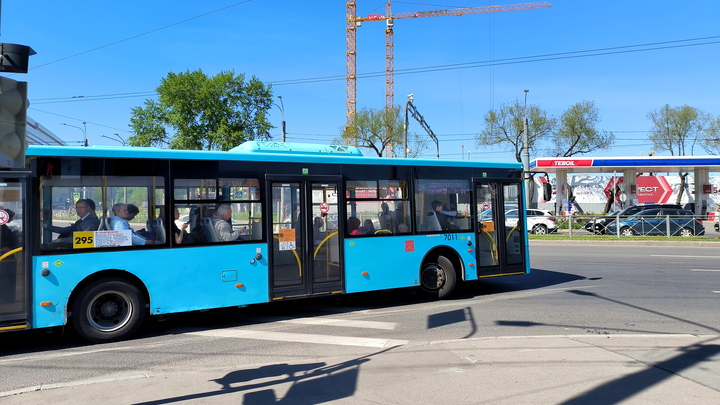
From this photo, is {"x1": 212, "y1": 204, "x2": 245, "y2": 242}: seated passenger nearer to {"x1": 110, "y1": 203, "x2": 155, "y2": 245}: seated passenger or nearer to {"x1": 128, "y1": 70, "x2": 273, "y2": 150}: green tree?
{"x1": 110, "y1": 203, "x2": 155, "y2": 245}: seated passenger

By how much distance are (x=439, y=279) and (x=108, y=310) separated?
5735 millimetres

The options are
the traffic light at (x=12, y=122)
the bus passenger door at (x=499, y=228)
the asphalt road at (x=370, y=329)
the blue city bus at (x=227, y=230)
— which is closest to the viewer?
the traffic light at (x=12, y=122)

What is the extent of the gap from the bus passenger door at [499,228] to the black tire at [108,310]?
6.32m

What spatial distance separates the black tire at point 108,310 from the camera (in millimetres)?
7062

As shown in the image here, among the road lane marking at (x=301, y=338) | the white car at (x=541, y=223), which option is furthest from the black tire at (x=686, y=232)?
the road lane marking at (x=301, y=338)

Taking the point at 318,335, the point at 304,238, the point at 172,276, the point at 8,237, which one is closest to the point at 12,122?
the point at 8,237

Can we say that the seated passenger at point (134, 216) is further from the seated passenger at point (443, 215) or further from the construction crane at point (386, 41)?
the construction crane at point (386, 41)

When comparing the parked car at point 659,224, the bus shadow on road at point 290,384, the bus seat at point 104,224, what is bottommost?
the bus shadow on road at point 290,384

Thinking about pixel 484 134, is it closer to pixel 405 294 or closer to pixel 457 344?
pixel 405 294

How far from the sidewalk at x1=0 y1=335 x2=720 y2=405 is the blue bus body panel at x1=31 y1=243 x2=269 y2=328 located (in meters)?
1.81

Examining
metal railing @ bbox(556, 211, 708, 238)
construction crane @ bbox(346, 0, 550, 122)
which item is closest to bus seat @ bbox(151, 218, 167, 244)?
metal railing @ bbox(556, 211, 708, 238)

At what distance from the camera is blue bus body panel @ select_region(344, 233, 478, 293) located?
9141 mm

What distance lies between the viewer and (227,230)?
8.12m

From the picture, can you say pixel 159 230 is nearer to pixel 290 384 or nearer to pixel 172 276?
pixel 172 276
